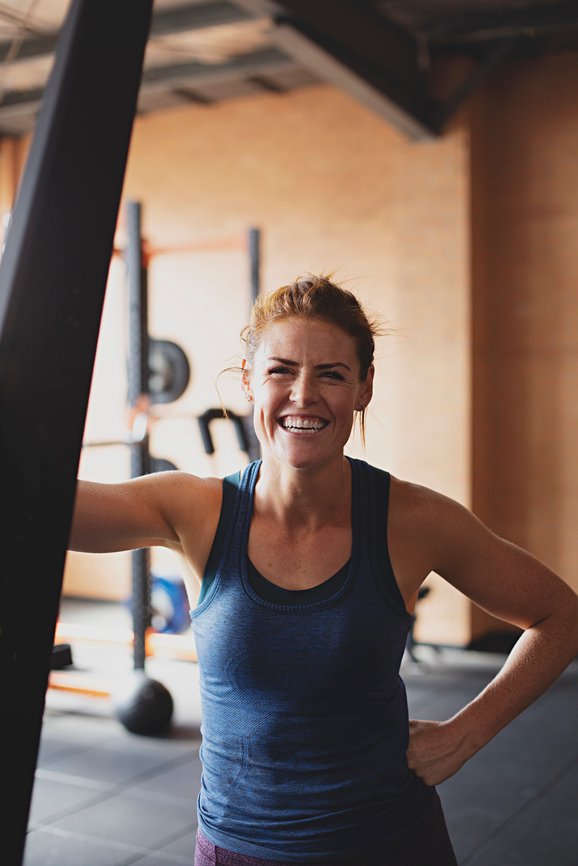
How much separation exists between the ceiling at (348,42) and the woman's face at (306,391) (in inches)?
122

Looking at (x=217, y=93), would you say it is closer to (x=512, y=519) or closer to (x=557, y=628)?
(x=512, y=519)

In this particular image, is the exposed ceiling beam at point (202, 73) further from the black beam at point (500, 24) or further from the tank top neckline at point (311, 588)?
the tank top neckline at point (311, 588)

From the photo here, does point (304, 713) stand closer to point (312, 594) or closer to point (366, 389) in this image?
point (312, 594)

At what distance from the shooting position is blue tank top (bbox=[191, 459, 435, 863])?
993 mm

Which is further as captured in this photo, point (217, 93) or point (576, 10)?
point (217, 93)

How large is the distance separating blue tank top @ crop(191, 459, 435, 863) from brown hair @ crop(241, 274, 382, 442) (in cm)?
22

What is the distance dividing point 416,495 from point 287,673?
0.83ft

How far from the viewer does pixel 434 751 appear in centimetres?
110

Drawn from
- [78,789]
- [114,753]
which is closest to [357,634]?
[78,789]

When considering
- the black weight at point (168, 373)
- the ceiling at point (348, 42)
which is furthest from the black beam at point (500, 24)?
the black weight at point (168, 373)

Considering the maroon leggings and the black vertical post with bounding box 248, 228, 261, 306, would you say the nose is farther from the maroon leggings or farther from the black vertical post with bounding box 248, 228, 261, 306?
the black vertical post with bounding box 248, 228, 261, 306

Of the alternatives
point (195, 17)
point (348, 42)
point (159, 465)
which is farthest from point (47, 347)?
point (195, 17)

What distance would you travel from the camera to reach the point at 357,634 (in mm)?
1000

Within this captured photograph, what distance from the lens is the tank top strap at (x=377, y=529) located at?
104 cm
